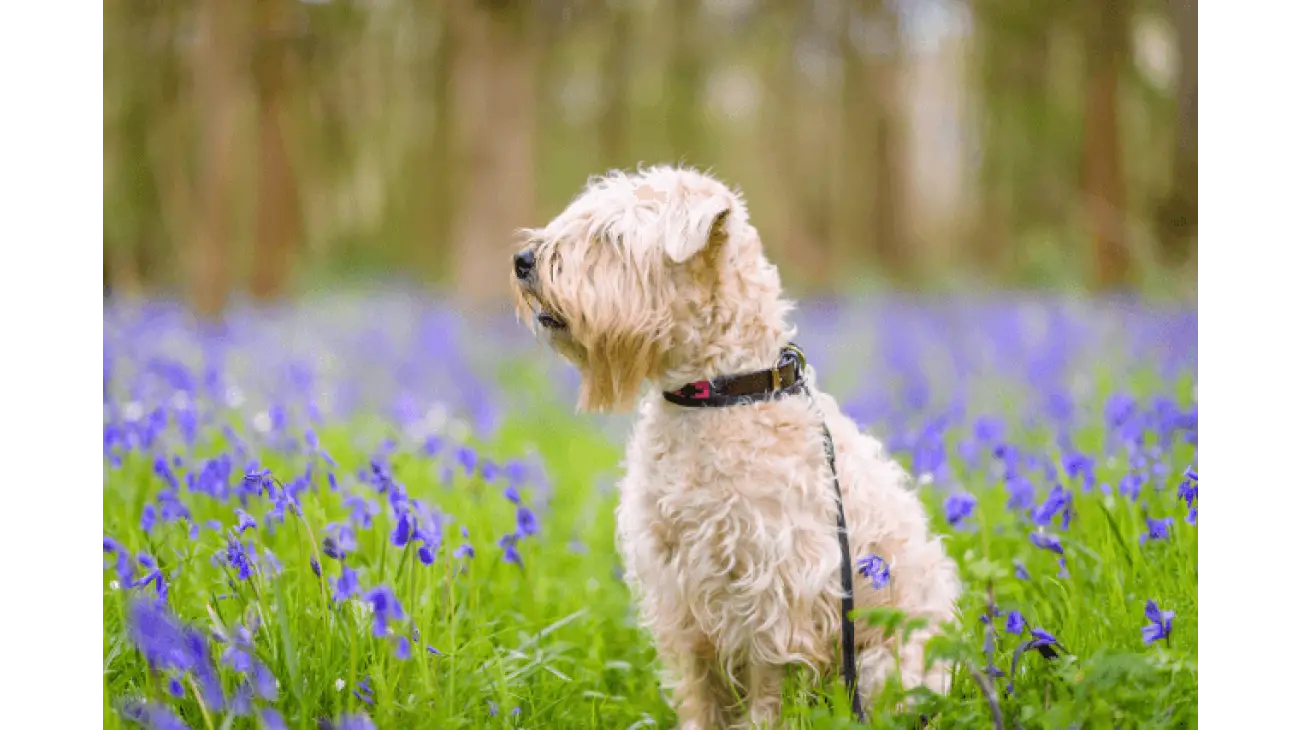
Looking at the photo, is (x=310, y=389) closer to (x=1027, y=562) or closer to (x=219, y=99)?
(x=1027, y=562)

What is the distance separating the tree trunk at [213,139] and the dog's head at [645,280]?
9.75 metres

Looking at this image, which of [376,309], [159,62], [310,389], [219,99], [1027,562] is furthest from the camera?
[376,309]

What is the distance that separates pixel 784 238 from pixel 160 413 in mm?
20762

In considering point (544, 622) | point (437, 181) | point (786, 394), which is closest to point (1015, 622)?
point (786, 394)

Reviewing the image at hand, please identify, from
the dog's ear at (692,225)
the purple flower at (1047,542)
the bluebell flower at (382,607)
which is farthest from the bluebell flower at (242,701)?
the purple flower at (1047,542)

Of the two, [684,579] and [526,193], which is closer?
[684,579]

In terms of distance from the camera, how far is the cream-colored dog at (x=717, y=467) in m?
2.88

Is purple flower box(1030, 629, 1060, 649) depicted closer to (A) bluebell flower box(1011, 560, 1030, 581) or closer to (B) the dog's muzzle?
(A) bluebell flower box(1011, 560, 1030, 581)

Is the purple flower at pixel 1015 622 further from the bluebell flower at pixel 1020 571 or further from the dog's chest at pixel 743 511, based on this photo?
the bluebell flower at pixel 1020 571

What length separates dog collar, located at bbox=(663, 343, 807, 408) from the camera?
9.75ft

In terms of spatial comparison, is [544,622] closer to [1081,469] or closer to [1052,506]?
[1052,506]

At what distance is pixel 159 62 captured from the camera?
1323 cm

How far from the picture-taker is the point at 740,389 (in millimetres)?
2994
